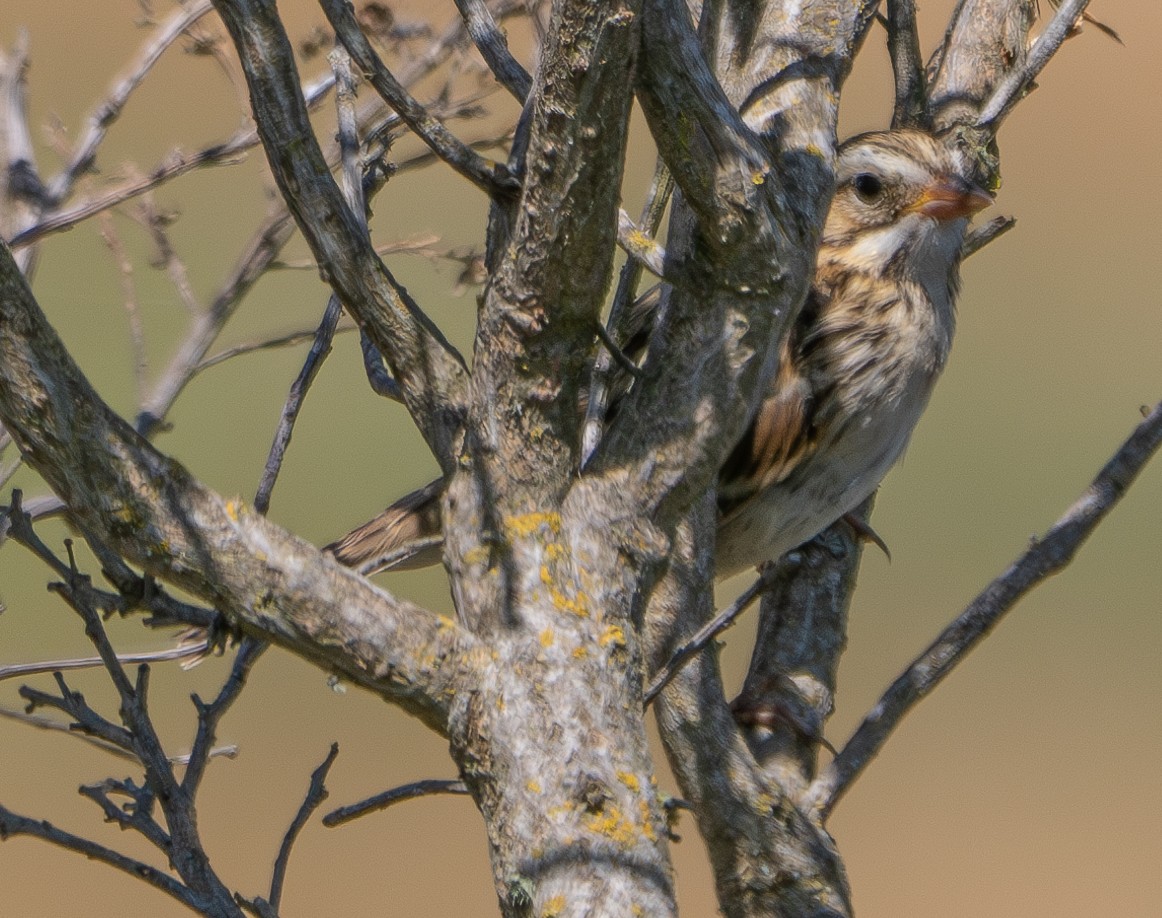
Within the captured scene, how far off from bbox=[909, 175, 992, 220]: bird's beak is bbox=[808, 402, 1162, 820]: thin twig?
4.98ft

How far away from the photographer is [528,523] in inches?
87.5

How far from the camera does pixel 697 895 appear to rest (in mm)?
8922

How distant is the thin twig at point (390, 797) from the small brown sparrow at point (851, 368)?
1.62 m

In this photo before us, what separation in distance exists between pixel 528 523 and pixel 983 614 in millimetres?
874

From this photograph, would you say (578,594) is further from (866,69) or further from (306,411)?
(866,69)

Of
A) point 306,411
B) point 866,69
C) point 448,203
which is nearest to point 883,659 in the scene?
point 306,411

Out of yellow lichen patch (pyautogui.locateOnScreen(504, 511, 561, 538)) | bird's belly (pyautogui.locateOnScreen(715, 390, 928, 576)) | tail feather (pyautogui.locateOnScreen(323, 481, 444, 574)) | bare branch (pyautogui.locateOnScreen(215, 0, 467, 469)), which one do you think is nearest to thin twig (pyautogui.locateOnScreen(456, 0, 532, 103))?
bare branch (pyautogui.locateOnScreen(215, 0, 467, 469))

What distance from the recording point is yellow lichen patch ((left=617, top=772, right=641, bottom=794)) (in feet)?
6.83

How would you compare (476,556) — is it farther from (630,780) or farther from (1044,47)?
(1044,47)

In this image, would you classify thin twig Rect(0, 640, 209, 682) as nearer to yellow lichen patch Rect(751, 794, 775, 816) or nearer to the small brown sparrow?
yellow lichen patch Rect(751, 794, 775, 816)

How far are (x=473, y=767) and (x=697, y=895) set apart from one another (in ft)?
23.5

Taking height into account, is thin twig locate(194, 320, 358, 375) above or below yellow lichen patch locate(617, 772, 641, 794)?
above

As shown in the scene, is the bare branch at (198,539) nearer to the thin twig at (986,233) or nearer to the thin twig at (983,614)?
Answer: the thin twig at (983,614)

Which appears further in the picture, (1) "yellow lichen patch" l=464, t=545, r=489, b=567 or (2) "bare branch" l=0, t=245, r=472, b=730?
(1) "yellow lichen patch" l=464, t=545, r=489, b=567
